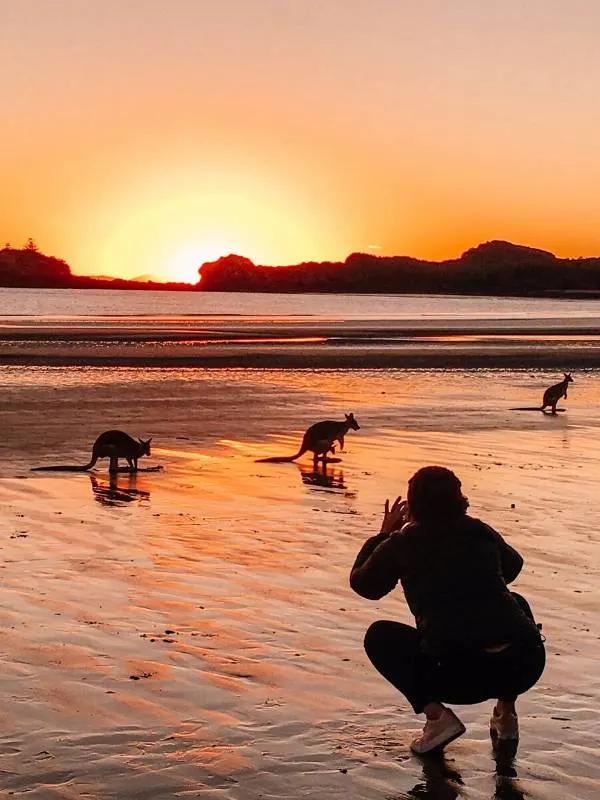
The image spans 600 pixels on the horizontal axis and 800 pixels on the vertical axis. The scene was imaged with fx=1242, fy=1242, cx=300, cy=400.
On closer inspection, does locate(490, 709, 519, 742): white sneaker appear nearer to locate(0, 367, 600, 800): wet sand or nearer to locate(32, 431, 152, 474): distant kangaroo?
locate(0, 367, 600, 800): wet sand

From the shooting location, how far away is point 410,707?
18.2 feet

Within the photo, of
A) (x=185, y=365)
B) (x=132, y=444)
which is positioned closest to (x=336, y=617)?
(x=132, y=444)

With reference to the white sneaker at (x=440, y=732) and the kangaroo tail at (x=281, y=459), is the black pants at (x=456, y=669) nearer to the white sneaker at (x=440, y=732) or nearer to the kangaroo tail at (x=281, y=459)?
the white sneaker at (x=440, y=732)

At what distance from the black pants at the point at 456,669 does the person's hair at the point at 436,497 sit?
21.8 inches

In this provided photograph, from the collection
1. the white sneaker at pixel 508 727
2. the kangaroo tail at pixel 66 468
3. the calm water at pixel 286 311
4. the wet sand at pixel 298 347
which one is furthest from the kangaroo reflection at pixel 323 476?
the calm water at pixel 286 311

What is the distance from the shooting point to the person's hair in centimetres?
488

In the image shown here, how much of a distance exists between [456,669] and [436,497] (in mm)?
728

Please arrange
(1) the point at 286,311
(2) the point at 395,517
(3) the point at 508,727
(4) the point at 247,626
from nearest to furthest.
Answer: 1. (3) the point at 508,727
2. (2) the point at 395,517
3. (4) the point at 247,626
4. (1) the point at 286,311

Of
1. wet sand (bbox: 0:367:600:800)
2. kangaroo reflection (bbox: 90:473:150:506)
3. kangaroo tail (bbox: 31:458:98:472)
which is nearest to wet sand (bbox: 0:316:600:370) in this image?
wet sand (bbox: 0:367:600:800)

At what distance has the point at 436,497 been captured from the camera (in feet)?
16.0

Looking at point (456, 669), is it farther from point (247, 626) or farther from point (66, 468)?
point (66, 468)

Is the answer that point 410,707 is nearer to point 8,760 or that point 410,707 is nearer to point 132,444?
point 8,760

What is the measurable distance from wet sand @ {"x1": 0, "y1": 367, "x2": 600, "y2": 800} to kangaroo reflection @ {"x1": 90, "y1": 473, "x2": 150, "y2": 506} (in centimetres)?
5

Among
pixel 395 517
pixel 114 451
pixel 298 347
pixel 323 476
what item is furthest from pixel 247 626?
pixel 298 347
